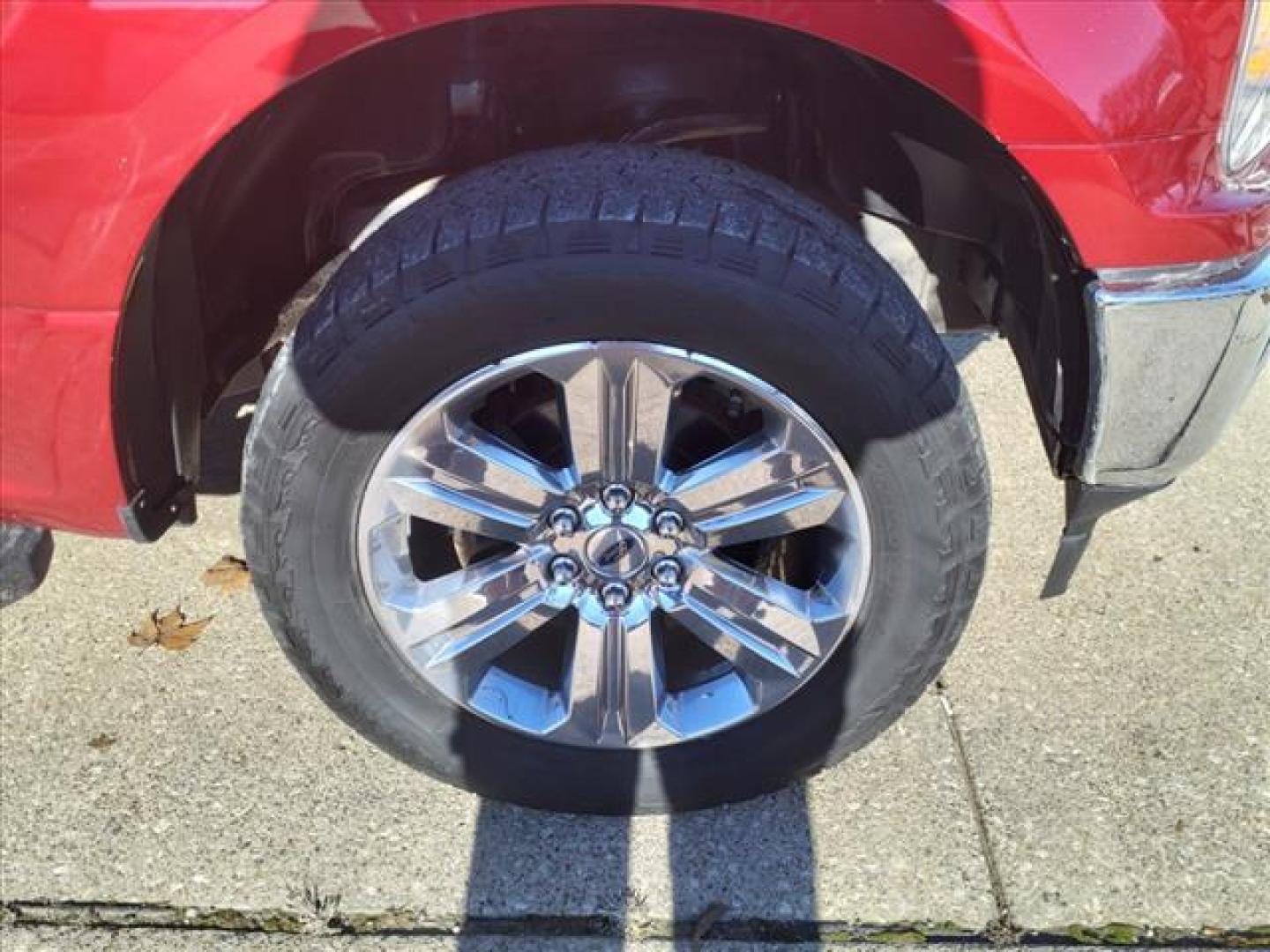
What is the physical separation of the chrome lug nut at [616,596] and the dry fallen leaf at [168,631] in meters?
1.13

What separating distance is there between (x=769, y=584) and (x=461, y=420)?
2.10ft

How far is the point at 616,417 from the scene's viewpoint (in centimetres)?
214

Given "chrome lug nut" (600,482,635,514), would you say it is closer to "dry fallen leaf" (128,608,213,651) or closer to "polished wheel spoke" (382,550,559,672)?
"polished wheel spoke" (382,550,559,672)

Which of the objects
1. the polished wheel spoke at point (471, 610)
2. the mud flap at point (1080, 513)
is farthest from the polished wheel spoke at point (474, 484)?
the mud flap at point (1080, 513)

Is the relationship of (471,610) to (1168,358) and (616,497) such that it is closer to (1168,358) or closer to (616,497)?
(616,497)

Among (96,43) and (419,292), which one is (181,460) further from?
(96,43)

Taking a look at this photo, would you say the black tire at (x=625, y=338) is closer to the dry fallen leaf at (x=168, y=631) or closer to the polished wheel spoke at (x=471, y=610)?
the polished wheel spoke at (x=471, y=610)

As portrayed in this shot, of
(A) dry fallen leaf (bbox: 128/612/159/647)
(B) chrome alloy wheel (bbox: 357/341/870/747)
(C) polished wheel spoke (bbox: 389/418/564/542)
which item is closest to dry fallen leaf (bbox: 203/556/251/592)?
(A) dry fallen leaf (bbox: 128/612/159/647)

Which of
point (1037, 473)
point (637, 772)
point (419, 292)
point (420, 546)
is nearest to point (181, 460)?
point (420, 546)


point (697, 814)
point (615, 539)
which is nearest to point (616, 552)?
point (615, 539)

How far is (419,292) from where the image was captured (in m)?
2.00

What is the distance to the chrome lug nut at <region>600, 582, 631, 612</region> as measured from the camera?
231 cm

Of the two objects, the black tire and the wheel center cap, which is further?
the wheel center cap

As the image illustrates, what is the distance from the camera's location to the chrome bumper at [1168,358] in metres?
1.98
